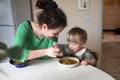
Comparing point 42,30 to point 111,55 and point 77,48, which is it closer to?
point 77,48

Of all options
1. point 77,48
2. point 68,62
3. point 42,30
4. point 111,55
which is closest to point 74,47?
point 77,48

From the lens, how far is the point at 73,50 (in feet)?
5.18

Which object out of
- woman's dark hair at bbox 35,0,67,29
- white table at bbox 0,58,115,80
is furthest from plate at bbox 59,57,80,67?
woman's dark hair at bbox 35,0,67,29

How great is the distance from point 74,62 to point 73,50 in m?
0.28

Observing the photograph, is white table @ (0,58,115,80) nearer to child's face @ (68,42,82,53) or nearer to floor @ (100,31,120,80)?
child's face @ (68,42,82,53)

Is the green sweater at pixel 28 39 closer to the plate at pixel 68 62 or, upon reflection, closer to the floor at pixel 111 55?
the plate at pixel 68 62

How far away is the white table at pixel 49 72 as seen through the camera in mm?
1098

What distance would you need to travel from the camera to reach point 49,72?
1.17 metres

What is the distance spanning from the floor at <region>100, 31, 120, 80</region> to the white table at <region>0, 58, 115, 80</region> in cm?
153

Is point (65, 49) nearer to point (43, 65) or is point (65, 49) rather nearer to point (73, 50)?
point (73, 50)

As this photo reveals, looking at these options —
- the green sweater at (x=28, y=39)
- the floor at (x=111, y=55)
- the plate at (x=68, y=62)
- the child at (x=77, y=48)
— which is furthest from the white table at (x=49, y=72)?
the floor at (x=111, y=55)

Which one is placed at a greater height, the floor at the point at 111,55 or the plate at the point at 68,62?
the plate at the point at 68,62

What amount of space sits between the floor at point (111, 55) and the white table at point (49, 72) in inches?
60.2

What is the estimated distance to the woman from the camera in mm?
1103
